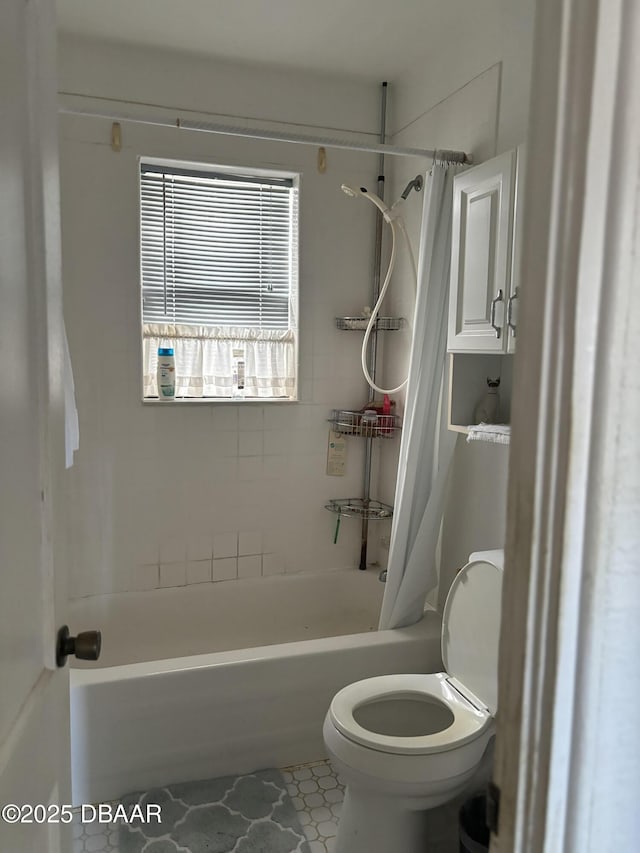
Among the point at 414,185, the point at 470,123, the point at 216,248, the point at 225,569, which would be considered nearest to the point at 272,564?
the point at 225,569

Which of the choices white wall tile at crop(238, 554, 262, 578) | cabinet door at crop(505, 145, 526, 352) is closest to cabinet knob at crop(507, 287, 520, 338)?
cabinet door at crop(505, 145, 526, 352)

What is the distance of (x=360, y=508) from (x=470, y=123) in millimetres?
1682

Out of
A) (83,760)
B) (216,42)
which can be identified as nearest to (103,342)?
(216,42)

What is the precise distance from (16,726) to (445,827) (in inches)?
64.3

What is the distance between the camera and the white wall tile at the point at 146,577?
2736mm

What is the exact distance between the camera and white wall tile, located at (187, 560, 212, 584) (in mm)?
2818

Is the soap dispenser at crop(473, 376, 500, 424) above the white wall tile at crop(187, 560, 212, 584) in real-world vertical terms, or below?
above

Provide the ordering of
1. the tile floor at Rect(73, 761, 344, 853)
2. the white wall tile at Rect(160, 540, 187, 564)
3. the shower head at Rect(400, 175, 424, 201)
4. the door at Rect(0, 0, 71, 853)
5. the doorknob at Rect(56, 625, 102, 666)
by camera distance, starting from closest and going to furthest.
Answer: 1. the door at Rect(0, 0, 71, 853)
2. the doorknob at Rect(56, 625, 102, 666)
3. the tile floor at Rect(73, 761, 344, 853)
4. the shower head at Rect(400, 175, 424, 201)
5. the white wall tile at Rect(160, 540, 187, 564)

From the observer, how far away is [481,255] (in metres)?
1.91

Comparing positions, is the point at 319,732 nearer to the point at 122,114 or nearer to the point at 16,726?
the point at 16,726

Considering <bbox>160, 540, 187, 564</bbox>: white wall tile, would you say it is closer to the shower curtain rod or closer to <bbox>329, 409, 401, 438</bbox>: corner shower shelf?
<bbox>329, 409, 401, 438</bbox>: corner shower shelf

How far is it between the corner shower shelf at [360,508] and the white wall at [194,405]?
5cm

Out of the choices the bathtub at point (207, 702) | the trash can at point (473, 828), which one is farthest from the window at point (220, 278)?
the trash can at point (473, 828)

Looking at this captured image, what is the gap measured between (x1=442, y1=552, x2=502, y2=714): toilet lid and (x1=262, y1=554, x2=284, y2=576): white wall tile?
114cm
